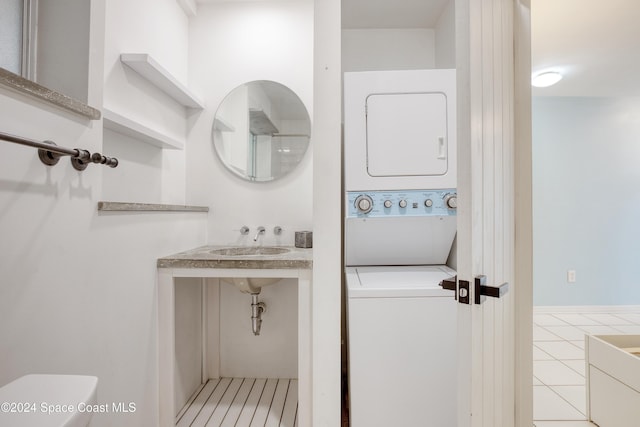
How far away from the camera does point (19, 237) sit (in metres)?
0.86

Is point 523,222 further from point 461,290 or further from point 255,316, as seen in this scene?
point 255,316

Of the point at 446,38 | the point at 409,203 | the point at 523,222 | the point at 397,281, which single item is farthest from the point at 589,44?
the point at 397,281

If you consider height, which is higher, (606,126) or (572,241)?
(606,126)

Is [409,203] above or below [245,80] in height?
below

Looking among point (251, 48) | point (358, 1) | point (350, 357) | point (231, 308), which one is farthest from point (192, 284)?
point (358, 1)

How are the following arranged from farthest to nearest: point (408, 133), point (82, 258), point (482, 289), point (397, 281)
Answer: point (408, 133), point (397, 281), point (82, 258), point (482, 289)

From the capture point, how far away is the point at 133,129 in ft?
5.06

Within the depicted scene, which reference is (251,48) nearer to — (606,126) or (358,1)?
(358,1)

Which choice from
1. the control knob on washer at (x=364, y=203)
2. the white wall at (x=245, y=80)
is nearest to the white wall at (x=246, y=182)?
the white wall at (x=245, y=80)

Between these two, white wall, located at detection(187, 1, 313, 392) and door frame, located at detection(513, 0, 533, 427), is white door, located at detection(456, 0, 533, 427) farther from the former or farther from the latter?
white wall, located at detection(187, 1, 313, 392)

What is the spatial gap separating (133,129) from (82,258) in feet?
2.56

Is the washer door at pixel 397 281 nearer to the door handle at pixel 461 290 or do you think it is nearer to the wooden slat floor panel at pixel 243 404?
the door handle at pixel 461 290

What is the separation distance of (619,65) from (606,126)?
37cm

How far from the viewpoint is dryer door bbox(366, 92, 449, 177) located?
1648mm
